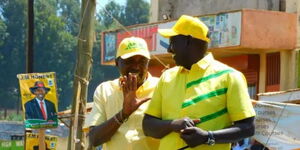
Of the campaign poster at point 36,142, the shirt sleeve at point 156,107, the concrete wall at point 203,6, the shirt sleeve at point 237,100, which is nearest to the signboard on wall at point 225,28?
the concrete wall at point 203,6

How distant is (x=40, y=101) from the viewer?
40.0 ft

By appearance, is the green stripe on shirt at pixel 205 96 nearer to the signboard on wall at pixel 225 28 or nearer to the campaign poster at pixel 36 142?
the campaign poster at pixel 36 142

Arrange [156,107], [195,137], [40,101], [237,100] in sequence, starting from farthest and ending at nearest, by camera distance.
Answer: [40,101]
[156,107]
[237,100]
[195,137]

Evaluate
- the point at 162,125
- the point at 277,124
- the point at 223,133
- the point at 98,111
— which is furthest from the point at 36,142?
the point at 223,133

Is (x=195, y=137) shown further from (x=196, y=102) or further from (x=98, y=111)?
(x=98, y=111)

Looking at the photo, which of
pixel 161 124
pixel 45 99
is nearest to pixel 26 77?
pixel 45 99

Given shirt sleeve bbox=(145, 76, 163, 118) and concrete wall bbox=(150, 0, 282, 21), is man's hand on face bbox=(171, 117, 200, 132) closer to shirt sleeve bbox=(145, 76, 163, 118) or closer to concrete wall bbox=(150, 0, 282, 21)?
shirt sleeve bbox=(145, 76, 163, 118)

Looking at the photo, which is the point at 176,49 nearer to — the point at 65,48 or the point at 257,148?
the point at 257,148

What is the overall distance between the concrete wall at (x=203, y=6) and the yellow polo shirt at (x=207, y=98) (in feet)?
42.4

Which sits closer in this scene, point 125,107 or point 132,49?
point 125,107

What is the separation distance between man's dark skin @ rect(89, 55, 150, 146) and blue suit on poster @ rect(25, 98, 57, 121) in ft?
23.2

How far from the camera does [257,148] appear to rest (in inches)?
416

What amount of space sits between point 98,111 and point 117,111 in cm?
12

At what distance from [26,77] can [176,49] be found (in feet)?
28.0
